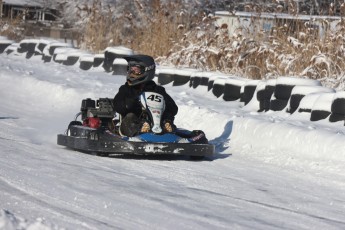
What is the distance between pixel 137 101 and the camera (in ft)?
30.5

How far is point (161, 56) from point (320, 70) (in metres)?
5.86

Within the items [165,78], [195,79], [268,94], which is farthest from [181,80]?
[268,94]

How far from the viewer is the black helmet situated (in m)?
9.40

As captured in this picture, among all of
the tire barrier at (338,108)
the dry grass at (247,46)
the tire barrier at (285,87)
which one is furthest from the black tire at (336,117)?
the dry grass at (247,46)

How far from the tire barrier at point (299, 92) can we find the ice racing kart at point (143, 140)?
8.93 feet

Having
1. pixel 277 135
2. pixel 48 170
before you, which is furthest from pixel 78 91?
pixel 48 170

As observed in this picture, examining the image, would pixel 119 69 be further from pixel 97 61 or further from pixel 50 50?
pixel 50 50

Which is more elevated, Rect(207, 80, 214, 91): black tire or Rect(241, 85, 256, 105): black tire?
Rect(241, 85, 256, 105): black tire

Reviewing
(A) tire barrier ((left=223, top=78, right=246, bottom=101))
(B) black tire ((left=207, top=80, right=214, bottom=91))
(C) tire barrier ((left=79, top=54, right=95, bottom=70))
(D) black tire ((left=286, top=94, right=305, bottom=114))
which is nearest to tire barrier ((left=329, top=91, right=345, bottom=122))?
(D) black tire ((left=286, top=94, right=305, bottom=114))

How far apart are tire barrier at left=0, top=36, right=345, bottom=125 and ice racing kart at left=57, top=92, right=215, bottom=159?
2.25 meters

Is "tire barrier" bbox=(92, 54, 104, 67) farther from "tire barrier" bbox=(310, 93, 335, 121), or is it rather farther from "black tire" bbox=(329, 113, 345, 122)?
"black tire" bbox=(329, 113, 345, 122)

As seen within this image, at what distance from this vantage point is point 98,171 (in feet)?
25.0

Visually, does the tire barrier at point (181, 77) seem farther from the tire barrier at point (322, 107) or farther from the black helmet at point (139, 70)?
the black helmet at point (139, 70)

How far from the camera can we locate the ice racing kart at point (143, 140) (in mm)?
8906
